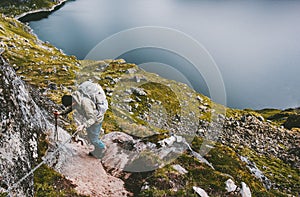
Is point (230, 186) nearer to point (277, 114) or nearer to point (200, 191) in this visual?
point (200, 191)

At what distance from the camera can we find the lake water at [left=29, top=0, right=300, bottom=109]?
85.3 metres

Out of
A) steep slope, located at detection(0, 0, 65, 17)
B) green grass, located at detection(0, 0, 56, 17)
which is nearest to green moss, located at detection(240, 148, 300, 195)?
steep slope, located at detection(0, 0, 65, 17)

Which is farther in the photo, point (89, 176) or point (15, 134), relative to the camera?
point (89, 176)

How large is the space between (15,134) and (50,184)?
7.63 feet

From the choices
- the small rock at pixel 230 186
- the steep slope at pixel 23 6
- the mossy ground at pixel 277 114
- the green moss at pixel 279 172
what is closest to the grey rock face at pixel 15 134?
the small rock at pixel 230 186

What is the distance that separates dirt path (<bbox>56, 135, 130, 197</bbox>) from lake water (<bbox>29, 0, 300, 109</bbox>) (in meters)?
52.5

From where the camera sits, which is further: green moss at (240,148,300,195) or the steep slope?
the steep slope

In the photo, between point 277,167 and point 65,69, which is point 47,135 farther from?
point 65,69

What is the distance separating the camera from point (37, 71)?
172 ft

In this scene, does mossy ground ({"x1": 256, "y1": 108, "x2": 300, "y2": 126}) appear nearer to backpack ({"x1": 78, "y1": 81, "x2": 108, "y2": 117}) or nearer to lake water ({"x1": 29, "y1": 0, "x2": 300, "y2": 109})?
lake water ({"x1": 29, "y1": 0, "x2": 300, "y2": 109})

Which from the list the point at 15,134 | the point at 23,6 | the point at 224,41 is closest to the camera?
the point at 15,134

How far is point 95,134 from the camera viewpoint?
13.8m

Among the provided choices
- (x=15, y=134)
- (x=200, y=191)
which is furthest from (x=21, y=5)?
(x=200, y=191)

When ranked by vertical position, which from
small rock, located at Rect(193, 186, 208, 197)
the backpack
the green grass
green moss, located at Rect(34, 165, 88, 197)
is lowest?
the green grass
